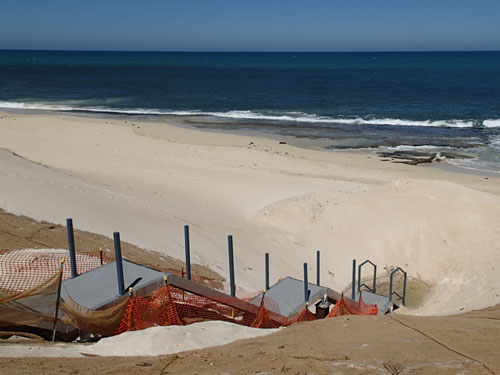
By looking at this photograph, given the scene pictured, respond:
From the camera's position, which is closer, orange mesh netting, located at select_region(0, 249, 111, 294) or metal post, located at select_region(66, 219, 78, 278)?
metal post, located at select_region(66, 219, 78, 278)

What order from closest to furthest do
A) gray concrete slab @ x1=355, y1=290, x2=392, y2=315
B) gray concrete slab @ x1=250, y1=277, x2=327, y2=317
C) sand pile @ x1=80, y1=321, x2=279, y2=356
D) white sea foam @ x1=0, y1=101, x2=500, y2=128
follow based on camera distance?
sand pile @ x1=80, y1=321, x2=279, y2=356
gray concrete slab @ x1=250, y1=277, x2=327, y2=317
gray concrete slab @ x1=355, y1=290, x2=392, y2=315
white sea foam @ x1=0, y1=101, x2=500, y2=128

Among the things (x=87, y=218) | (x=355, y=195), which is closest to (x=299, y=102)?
(x=355, y=195)

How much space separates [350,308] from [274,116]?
31.9 meters

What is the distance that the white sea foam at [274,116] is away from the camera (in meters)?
37.0

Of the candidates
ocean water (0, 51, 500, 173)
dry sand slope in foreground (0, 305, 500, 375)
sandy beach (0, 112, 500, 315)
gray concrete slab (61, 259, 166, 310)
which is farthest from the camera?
ocean water (0, 51, 500, 173)

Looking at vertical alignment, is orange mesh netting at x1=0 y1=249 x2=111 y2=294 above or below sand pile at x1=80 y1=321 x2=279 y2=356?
above

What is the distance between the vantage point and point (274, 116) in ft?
133

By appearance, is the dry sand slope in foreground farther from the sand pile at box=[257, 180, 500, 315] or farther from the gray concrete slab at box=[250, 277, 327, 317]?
the sand pile at box=[257, 180, 500, 315]

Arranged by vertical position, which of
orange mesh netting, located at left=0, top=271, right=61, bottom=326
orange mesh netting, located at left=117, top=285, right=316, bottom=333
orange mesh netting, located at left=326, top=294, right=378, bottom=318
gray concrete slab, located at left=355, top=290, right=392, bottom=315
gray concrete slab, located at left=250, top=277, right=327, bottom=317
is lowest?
gray concrete slab, located at left=355, top=290, right=392, bottom=315

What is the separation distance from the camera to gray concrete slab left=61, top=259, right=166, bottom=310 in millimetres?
6459

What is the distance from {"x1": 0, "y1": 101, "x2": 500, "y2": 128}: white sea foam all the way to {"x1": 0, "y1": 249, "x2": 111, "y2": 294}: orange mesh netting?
3121cm

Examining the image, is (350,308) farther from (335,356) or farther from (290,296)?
(335,356)

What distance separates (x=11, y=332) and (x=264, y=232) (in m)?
8.82

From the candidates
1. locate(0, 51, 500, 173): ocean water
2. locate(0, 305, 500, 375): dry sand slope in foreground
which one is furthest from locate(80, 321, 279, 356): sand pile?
locate(0, 51, 500, 173): ocean water
